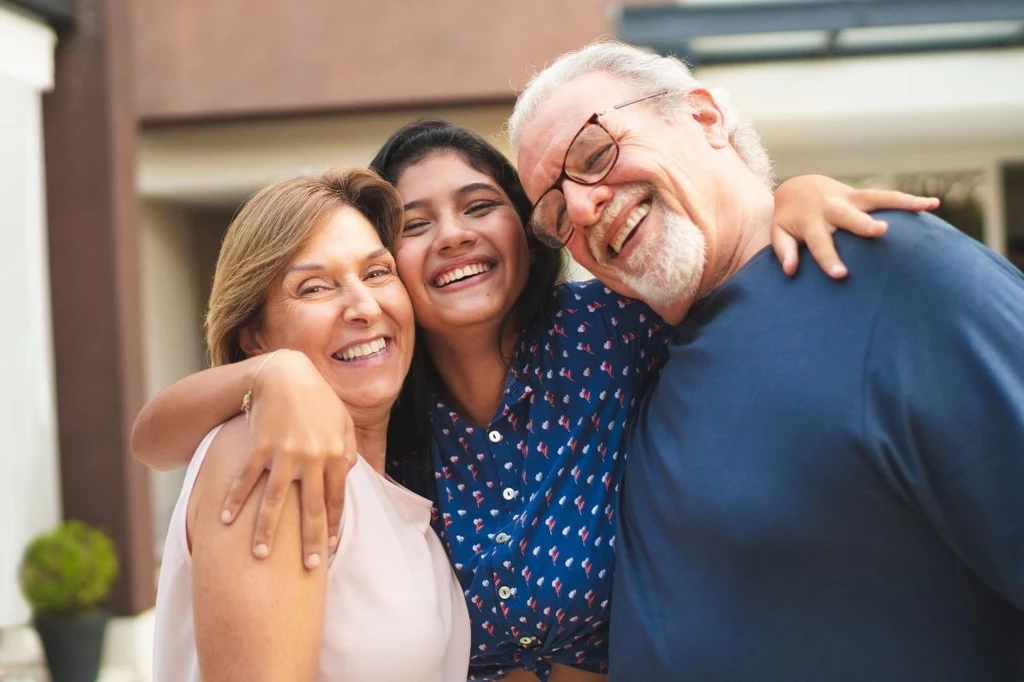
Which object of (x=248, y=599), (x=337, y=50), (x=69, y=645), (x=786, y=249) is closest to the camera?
(x=248, y=599)

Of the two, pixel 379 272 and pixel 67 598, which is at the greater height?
pixel 379 272

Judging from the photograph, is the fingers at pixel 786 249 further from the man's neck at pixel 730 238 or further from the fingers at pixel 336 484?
the fingers at pixel 336 484

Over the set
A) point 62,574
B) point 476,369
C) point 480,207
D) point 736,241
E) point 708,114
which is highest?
point 708,114

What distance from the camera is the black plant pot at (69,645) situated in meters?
6.28

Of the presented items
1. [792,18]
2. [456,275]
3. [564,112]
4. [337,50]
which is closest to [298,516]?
[456,275]

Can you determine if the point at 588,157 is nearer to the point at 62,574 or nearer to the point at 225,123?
the point at 62,574

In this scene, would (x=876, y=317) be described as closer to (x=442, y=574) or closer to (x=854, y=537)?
(x=854, y=537)

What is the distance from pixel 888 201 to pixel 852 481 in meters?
0.48

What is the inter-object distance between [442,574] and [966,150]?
875cm

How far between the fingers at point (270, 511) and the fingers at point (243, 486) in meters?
0.03

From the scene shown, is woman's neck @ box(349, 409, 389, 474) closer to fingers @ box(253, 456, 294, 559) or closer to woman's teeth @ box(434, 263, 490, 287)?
woman's teeth @ box(434, 263, 490, 287)

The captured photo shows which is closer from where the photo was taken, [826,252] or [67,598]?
[826,252]

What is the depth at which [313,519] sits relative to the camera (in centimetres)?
189

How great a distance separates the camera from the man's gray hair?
233 centimetres
